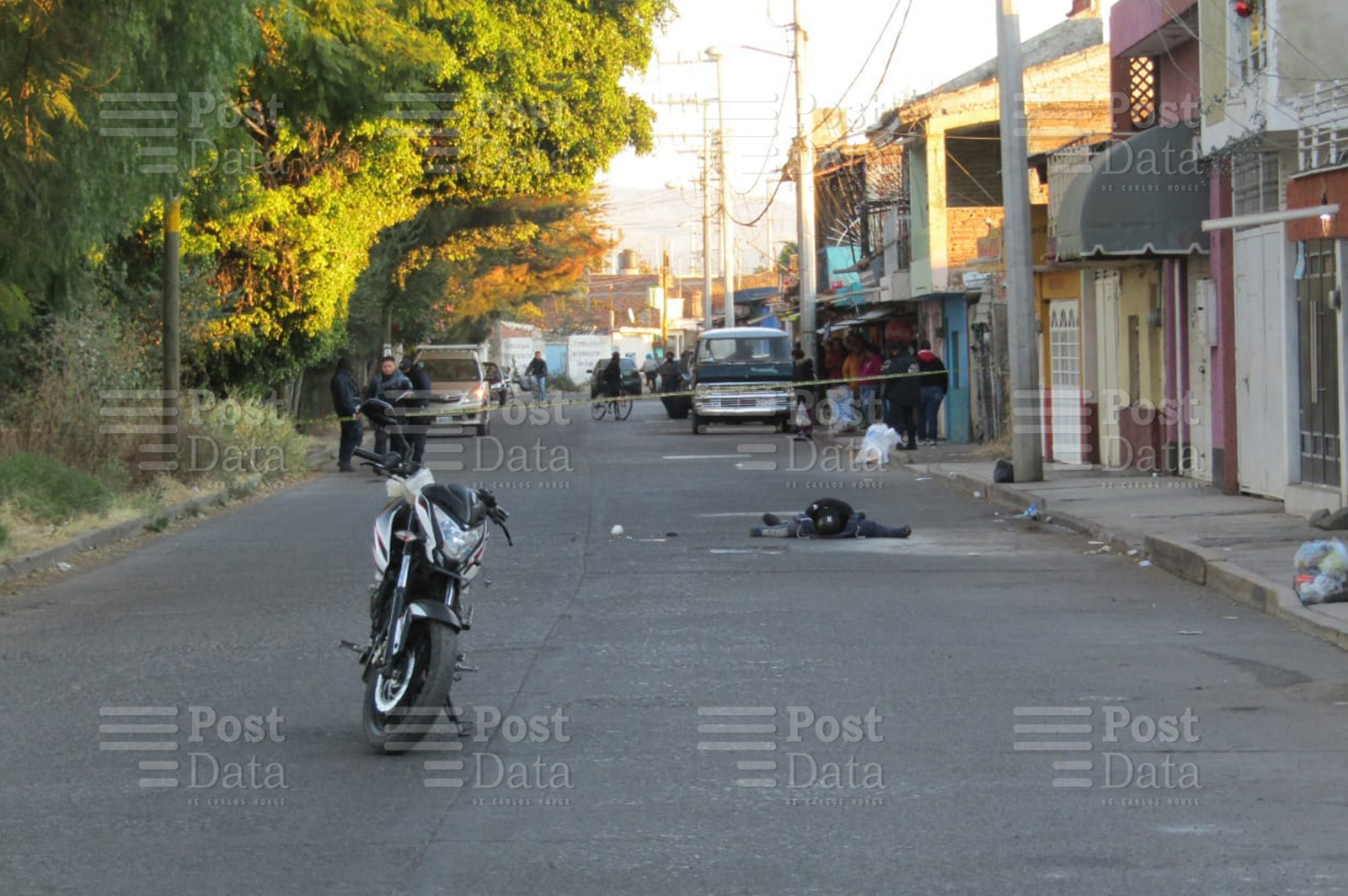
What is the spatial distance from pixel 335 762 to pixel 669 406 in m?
40.7

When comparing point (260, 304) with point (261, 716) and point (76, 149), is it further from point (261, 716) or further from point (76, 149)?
point (261, 716)

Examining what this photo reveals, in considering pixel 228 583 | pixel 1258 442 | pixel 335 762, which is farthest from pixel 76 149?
pixel 1258 442

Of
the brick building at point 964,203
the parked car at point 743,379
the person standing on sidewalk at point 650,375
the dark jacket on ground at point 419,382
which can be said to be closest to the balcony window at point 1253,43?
the brick building at point 964,203

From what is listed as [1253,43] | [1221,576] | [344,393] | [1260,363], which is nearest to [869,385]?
[344,393]

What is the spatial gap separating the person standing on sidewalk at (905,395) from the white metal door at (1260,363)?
1150 centimetres

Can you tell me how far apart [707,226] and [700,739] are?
68.8 metres

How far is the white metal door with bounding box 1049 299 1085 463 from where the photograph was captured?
86.9 feet

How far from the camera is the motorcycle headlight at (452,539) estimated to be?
7.83 m

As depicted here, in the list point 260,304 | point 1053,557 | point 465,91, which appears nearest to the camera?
point 1053,557

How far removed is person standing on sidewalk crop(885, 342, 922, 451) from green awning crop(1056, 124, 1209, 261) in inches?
394

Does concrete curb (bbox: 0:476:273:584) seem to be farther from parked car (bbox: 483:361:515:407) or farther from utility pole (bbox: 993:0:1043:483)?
parked car (bbox: 483:361:515:407)

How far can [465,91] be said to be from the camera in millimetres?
32469

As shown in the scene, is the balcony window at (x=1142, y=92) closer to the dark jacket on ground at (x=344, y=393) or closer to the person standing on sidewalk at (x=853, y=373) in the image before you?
the dark jacket on ground at (x=344, y=393)

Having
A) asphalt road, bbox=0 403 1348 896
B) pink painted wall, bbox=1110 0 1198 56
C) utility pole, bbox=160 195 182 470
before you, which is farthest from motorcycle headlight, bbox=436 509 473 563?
pink painted wall, bbox=1110 0 1198 56
